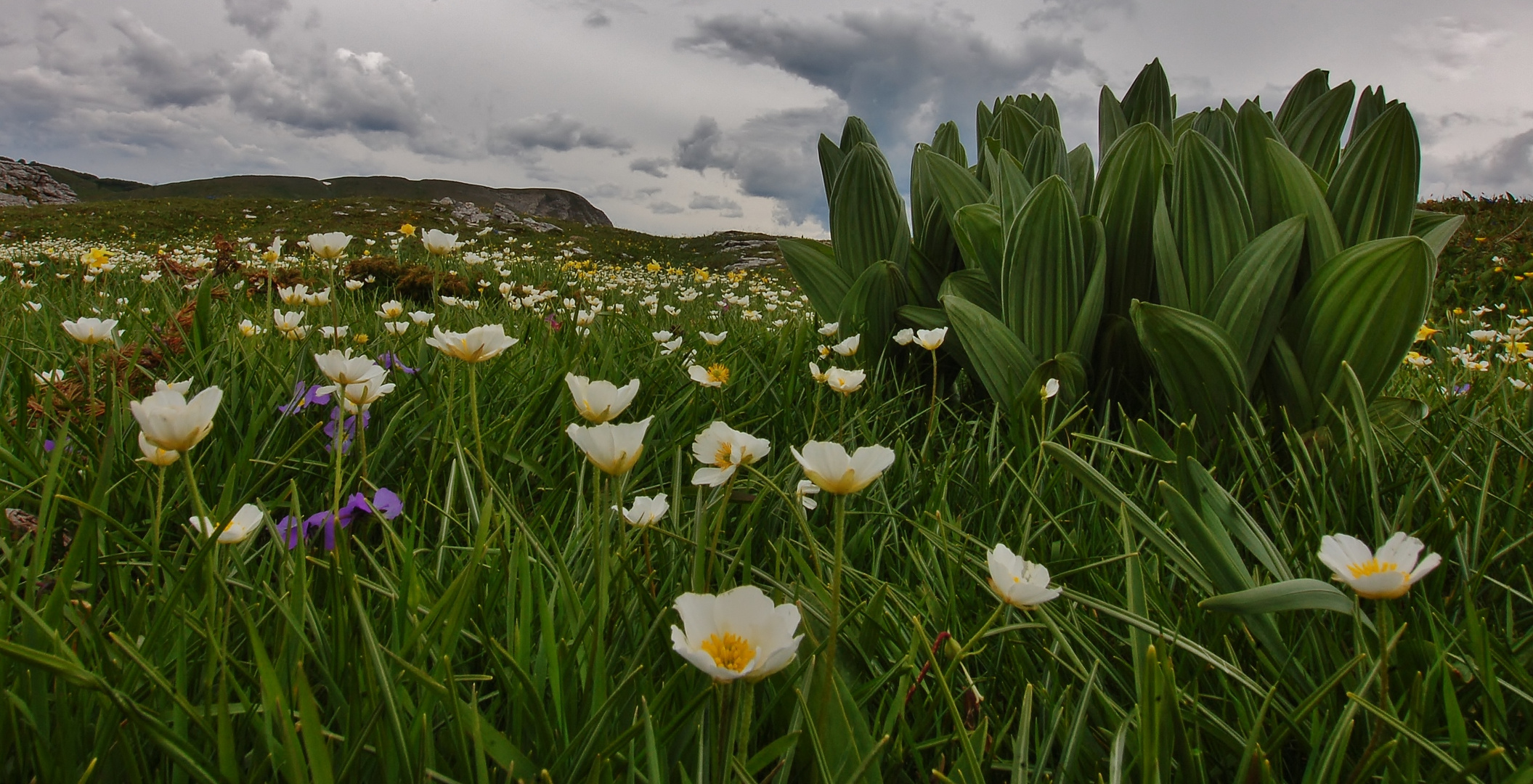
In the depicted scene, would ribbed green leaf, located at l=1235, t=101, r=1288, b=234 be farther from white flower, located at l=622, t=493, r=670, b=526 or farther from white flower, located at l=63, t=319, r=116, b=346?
white flower, located at l=63, t=319, r=116, b=346

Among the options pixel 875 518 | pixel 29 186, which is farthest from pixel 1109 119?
pixel 29 186

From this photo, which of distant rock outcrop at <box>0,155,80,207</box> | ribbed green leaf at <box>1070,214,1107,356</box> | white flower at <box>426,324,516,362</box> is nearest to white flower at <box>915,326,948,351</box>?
ribbed green leaf at <box>1070,214,1107,356</box>

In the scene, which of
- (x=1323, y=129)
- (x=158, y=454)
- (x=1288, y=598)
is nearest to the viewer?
(x=1288, y=598)

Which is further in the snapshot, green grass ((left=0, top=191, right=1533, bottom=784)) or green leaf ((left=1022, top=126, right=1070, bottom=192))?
green leaf ((left=1022, top=126, right=1070, bottom=192))

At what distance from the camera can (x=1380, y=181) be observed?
1.96 meters

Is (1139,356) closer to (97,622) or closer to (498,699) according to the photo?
(498,699)

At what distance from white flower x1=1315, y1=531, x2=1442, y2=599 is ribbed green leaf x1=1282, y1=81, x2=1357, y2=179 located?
1.85 m

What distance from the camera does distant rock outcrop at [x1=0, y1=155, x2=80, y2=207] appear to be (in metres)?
52.5

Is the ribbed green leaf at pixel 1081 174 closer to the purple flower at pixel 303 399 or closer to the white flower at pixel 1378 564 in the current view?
the white flower at pixel 1378 564

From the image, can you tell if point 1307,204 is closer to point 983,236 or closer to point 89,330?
point 983,236

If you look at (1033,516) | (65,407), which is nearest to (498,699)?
(1033,516)

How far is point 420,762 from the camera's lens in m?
0.77

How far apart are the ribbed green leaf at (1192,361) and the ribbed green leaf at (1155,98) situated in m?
1.09

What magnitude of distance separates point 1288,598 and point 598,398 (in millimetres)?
903
